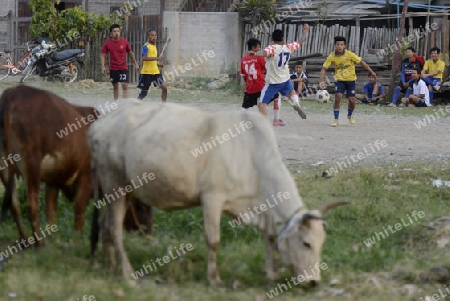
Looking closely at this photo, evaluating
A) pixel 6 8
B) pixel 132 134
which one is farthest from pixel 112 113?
pixel 6 8

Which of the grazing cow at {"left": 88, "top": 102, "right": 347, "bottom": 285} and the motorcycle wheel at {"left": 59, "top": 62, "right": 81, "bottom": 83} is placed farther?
the motorcycle wheel at {"left": 59, "top": 62, "right": 81, "bottom": 83}

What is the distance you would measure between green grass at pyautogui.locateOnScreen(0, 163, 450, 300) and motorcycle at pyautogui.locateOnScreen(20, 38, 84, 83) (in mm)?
16803

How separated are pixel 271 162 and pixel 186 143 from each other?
2.19 feet

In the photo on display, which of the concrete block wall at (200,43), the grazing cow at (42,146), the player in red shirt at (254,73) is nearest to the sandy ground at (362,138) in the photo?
the player in red shirt at (254,73)

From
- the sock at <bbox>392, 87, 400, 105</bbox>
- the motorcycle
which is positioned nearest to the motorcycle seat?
the motorcycle

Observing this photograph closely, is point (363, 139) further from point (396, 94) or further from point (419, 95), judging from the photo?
point (396, 94)

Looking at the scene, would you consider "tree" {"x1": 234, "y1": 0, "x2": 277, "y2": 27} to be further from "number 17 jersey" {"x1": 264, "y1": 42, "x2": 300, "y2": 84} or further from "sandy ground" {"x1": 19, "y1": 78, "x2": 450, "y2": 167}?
"number 17 jersey" {"x1": 264, "y1": 42, "x2": 300, "y2": 84}

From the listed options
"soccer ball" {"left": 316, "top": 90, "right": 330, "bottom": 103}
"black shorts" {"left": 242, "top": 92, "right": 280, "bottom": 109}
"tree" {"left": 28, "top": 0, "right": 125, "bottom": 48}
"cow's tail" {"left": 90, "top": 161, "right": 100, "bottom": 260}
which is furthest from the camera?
"tree" {"left": 28, "top": 0, "right": 125, "bottom": 48}

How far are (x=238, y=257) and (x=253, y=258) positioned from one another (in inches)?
4.9

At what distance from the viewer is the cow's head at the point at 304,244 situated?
6.38 m

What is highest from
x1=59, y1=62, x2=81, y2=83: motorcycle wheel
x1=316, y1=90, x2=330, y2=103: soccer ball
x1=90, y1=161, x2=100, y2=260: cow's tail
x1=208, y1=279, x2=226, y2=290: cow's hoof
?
x1=90, y1=161, x2=100, y2=260: cow's tail

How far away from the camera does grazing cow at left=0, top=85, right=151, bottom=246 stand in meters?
7.36

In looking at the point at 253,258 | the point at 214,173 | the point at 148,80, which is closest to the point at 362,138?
the point at 148,80

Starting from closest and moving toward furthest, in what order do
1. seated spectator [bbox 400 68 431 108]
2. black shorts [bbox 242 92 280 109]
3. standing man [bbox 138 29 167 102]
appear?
1. black shorts [bbox 242 92 280 109]
2. standing man [bbox 138 29 167 102]
3. seated spectator [bbox 400 68 431 108]
